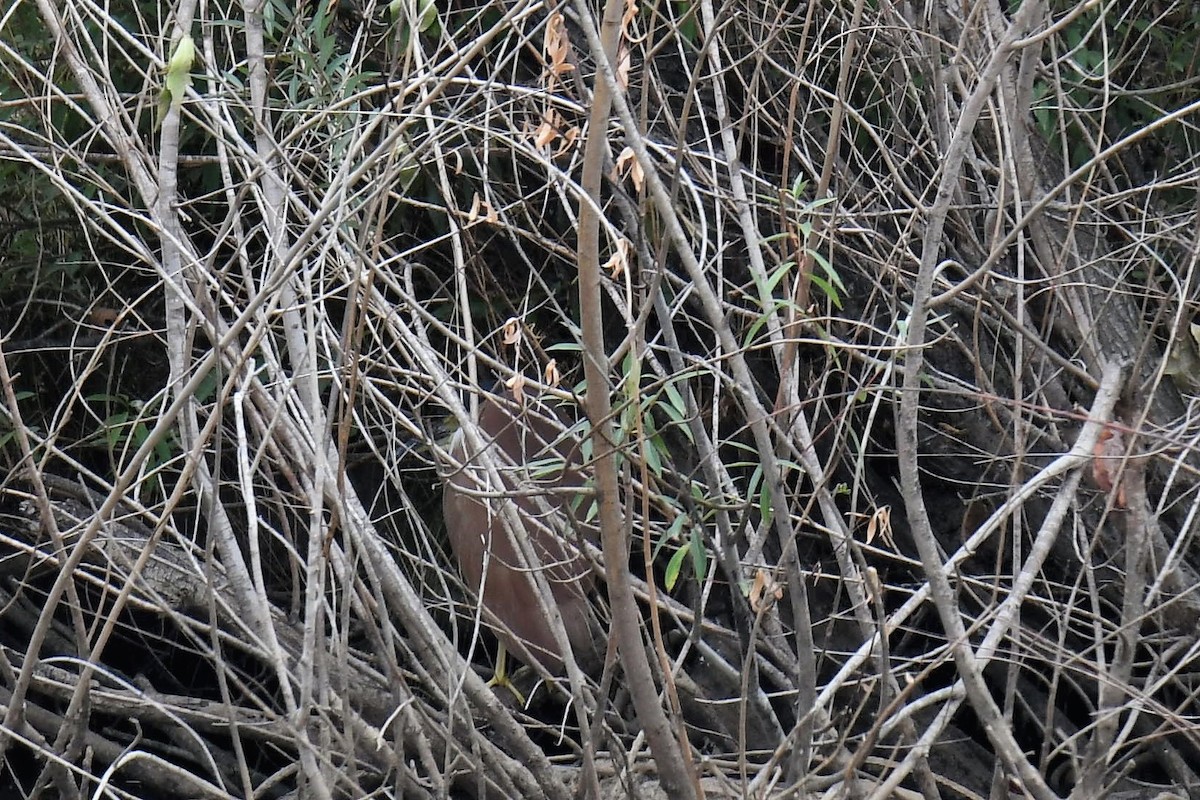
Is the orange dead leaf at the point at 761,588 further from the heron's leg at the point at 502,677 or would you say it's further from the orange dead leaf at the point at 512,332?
the heron's leg at the point at 502,677

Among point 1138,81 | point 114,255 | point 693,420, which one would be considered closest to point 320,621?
point 693,420

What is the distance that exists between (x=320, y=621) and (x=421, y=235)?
1.46m

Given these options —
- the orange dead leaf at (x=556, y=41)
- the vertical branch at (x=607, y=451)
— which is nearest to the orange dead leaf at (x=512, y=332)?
the vertical branch at (x=607, y=451)

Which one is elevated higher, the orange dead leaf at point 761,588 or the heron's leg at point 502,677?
the orange dead leaf at point 761,588

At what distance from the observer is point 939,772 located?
2.32 metres

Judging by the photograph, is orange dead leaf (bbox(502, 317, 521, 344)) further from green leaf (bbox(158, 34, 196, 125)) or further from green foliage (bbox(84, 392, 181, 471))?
green foliage (bbox(84, 392, 181, 471))

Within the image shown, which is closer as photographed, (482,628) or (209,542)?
(209,542)

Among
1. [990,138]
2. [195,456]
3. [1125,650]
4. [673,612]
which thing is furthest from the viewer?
[990,138]

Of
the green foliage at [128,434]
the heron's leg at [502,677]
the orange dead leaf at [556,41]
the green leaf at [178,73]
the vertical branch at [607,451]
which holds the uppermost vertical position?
the green leaf at [178,73]

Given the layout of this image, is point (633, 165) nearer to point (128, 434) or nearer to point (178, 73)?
point (178, 73)

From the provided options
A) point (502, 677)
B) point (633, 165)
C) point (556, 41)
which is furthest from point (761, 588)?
point (502, 677)

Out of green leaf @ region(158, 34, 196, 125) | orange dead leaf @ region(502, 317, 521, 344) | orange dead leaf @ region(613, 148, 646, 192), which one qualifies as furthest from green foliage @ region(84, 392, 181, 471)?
orange dead leaf @ region(613, 148, 646, 192)

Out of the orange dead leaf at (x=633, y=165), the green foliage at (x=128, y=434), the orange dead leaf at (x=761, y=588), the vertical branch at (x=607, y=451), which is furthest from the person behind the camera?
the green foliage at (x=128, y=434)

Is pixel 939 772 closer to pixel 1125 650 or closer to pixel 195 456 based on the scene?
pixel 1125 650
